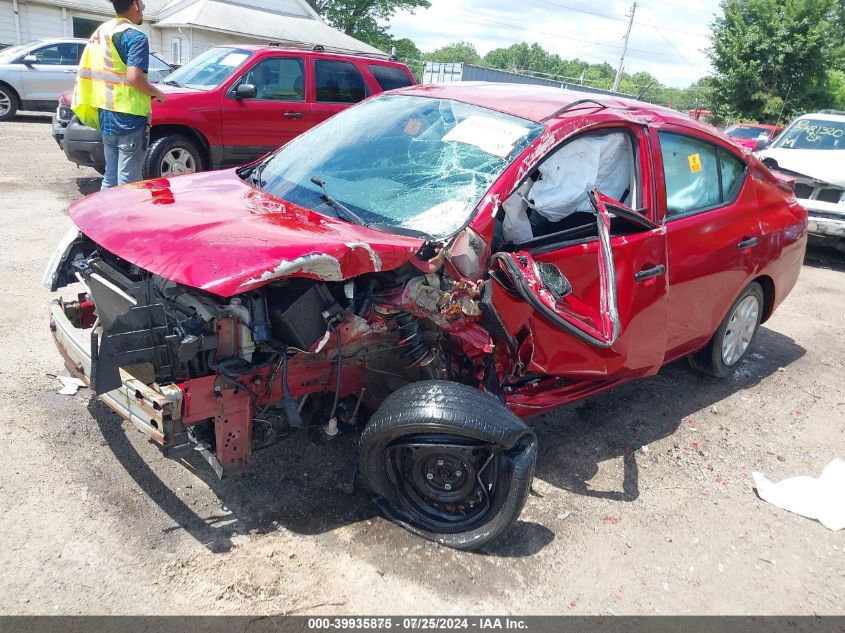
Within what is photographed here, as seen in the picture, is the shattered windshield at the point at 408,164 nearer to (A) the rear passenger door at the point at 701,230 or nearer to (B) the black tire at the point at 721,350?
(A) the rear passenger door at the point at 701,230

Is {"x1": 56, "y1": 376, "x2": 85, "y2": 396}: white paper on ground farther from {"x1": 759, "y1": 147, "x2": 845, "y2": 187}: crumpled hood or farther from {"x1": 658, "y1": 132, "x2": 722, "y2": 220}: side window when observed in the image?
{"x1": 759, "y1": 147, "x2": 845, "y2": 187}: crumpled hood

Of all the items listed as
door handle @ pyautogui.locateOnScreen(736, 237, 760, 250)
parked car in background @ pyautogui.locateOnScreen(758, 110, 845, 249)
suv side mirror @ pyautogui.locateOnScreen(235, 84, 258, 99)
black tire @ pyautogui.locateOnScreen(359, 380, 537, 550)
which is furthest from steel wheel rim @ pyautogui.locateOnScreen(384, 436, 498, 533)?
parked car in background @ pyautogui.locateOnScreen(758, 110, 845, 249)

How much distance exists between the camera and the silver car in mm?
13617

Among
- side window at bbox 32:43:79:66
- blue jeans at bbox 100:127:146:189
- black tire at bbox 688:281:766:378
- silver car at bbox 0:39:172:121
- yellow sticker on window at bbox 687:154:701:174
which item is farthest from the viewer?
side window at bbox 32:43:79:66

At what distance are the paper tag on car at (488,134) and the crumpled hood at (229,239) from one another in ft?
2.57

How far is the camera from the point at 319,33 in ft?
90.2

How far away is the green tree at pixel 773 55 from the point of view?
22.2 meters

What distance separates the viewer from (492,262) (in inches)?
116

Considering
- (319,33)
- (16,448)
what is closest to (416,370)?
(16,448)

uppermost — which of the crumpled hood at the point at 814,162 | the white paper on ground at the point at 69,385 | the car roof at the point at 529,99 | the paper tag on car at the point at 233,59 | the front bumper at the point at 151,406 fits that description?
the paper tag on car at the point at 233,59

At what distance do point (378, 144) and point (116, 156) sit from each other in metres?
3.25

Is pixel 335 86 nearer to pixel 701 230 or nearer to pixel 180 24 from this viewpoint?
pixel 701 230

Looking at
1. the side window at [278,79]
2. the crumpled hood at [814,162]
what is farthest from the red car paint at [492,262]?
the crumpled hood at [814,162]

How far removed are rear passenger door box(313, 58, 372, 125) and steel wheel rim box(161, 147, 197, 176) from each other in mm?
1766
